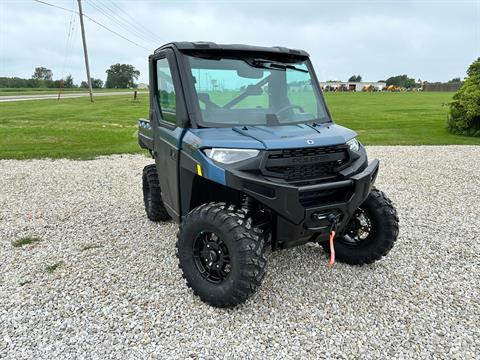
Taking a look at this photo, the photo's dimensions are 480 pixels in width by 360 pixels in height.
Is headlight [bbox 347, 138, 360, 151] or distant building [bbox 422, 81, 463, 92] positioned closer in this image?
headlight [bbox 347, 138, 360, 151]

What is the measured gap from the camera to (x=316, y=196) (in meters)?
3.25

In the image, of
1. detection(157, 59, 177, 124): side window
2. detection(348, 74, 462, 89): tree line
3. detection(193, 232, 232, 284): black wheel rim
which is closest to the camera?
detection(193, 232, 232, 284): black wheel rim

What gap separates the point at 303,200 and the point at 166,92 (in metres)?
1.82

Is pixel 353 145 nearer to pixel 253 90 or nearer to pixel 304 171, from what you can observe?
pixel 304 171

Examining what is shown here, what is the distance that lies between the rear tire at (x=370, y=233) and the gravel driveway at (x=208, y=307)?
6.4 inches

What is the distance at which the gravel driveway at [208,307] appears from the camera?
297 cm

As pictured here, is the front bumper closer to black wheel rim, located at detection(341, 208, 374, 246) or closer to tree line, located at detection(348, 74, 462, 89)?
black wheel rim, located at detection(341, 208, 374, 246)

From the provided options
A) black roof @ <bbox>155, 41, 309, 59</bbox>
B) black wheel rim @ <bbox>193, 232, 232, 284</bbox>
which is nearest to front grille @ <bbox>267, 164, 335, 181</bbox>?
black wheel rim @ <bbox>193, 232, 232, 284</bbox>

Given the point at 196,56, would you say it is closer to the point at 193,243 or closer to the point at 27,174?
the point at 193,243

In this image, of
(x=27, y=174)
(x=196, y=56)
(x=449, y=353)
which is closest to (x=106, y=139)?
(x=27, y=174)

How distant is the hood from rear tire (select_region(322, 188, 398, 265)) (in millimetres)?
846

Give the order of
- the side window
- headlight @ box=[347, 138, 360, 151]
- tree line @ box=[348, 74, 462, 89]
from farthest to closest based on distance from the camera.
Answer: tree line @ box=[348, 74, 462, 89] < the side window < headlight @ box=[347, 138, 360, 151]

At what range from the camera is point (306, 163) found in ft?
10.5

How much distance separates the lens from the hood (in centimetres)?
309
